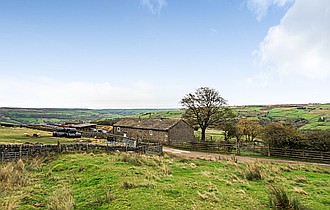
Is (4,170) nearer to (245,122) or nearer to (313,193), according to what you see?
(313,193)

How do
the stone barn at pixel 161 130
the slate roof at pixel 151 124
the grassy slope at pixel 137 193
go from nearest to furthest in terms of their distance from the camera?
the grassy slope at pixel 137 193
the stone barn at pixel 161 130
the slate roof at pixel 151 124

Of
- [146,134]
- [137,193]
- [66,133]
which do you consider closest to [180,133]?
[146,134]

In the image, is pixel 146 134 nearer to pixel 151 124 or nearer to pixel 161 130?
pixel 151 124

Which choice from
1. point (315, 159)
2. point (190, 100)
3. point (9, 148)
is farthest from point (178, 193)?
point (190, 100)

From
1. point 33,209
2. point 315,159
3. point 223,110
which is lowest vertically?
point 315,159

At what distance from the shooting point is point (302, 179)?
15734mm

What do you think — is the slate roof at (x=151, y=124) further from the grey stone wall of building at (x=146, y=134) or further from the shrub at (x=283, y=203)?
the shrub at (x=283, y=203)

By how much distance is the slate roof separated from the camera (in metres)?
48.6

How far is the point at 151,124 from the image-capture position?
5231 cm

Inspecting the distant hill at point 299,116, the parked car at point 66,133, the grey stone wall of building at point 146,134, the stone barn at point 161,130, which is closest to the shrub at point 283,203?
the stone barn at point 161,130

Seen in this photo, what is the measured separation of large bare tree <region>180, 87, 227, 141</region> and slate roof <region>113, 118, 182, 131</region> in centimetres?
354

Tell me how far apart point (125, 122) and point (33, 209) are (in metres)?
49.9

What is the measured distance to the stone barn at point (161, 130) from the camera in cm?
4725

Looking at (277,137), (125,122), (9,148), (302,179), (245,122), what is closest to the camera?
(302,179)
